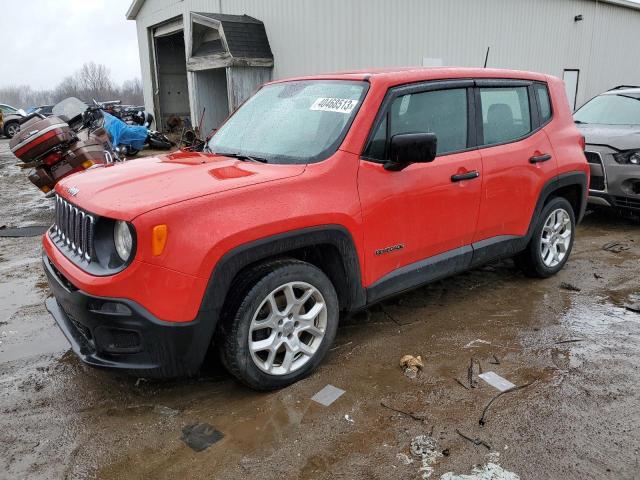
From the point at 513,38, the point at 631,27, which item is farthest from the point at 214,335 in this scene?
the point at 631,27

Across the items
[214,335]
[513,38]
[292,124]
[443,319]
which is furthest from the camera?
[513,38]

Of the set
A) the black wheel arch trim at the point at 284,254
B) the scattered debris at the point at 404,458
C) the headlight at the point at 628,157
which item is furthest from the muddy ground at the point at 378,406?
the headlight at the point at 628,157

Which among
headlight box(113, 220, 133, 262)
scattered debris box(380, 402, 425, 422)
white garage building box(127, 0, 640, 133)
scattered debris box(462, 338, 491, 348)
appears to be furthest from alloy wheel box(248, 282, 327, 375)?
white garage building box(127, 0, 640, 133)

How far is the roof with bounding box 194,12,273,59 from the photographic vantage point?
12.7m

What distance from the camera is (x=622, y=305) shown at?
433cm

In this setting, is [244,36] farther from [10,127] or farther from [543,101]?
[10,127]

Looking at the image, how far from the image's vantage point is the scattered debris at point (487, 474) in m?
2.36

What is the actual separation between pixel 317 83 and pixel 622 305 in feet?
10.2

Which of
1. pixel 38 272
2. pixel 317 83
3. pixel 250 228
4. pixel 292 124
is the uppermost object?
pixel 317 83

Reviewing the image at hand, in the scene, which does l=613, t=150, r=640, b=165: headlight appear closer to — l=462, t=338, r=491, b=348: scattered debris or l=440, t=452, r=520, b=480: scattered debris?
l=462, t=338, r=491, b=348: scattered debris

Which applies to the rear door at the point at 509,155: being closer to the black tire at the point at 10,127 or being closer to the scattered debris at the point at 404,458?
the scattered debris at the point at 404,458

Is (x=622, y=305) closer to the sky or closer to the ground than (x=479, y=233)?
closer to the ground

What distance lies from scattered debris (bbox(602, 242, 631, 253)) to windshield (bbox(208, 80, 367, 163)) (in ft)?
13.2

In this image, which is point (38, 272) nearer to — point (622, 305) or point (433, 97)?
point (433, 97)
